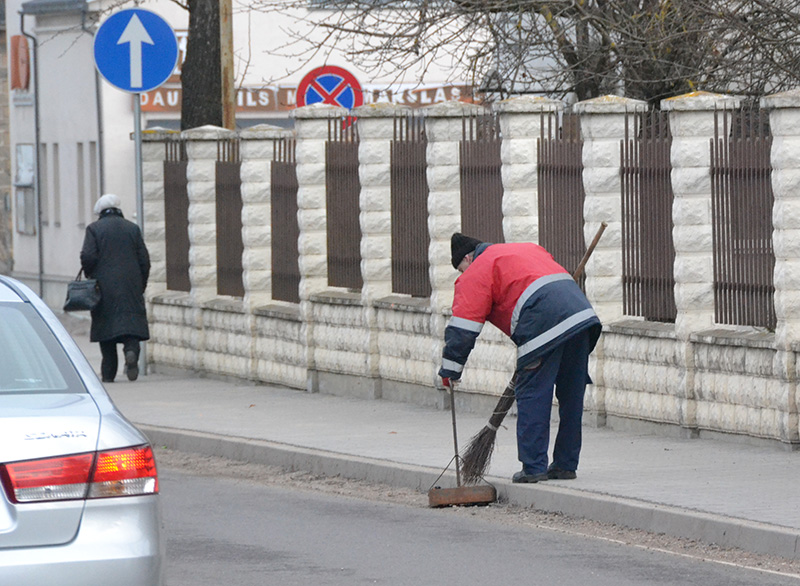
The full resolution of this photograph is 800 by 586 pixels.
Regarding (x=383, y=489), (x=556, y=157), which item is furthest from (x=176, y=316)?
(x=383, y=489)

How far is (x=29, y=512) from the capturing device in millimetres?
5727

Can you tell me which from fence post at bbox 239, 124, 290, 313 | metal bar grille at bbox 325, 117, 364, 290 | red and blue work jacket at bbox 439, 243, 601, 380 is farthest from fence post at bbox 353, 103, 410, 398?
red and blue work jacket at bbox 439, 243, 601, 380

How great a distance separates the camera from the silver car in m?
5.71

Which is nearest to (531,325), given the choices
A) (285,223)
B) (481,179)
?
(481,179)

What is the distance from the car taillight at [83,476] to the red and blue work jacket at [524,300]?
487 centimetres

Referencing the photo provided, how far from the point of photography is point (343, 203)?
56.0 ft

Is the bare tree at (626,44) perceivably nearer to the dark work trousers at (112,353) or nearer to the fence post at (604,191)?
the fence post at (604,191)

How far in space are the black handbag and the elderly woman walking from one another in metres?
0.18

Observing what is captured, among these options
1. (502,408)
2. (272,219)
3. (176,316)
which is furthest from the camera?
(176,316)

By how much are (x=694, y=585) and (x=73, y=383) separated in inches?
127

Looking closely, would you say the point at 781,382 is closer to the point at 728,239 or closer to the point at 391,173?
the point at 728,239

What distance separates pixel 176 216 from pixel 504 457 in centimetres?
845

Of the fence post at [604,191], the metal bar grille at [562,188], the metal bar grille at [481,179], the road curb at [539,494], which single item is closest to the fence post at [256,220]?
the metal bar grille at [481,179]

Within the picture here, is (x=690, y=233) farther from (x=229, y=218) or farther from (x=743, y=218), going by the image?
(x=229, y=218)
